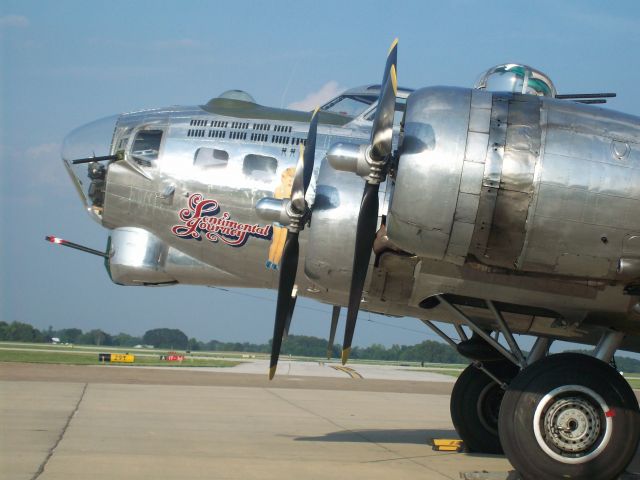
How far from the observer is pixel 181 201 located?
11.6 metres

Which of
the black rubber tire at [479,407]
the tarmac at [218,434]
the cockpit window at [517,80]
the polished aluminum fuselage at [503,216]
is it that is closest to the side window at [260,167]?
the polished aluminum fuselage at [503,216]

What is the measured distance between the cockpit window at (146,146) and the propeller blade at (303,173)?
2.85 metres

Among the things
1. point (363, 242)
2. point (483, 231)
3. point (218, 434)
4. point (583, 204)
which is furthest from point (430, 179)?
point (218, 434)

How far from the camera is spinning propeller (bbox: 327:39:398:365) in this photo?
7.96 m

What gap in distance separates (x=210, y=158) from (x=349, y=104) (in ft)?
7.97

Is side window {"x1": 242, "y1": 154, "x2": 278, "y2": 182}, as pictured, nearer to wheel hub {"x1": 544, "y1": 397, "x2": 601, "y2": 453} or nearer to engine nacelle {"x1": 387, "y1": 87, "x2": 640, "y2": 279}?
engine nacelle {"x1": 387, "y1": 87, "x2": 640, "y2": 279}

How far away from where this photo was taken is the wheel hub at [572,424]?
8039mm

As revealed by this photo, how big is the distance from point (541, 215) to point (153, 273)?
21.4ft

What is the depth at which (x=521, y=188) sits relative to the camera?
7.69 meters

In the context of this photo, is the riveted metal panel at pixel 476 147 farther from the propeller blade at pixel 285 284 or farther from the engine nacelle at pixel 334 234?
the propeller blade at pixel 285 284

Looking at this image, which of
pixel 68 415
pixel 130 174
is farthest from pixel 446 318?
pixel 68 415

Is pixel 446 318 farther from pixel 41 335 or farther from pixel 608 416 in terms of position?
pixel 41 335

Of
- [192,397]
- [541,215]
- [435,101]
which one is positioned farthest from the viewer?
[192,397]

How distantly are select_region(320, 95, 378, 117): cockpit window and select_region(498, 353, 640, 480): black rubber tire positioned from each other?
18.2ft
